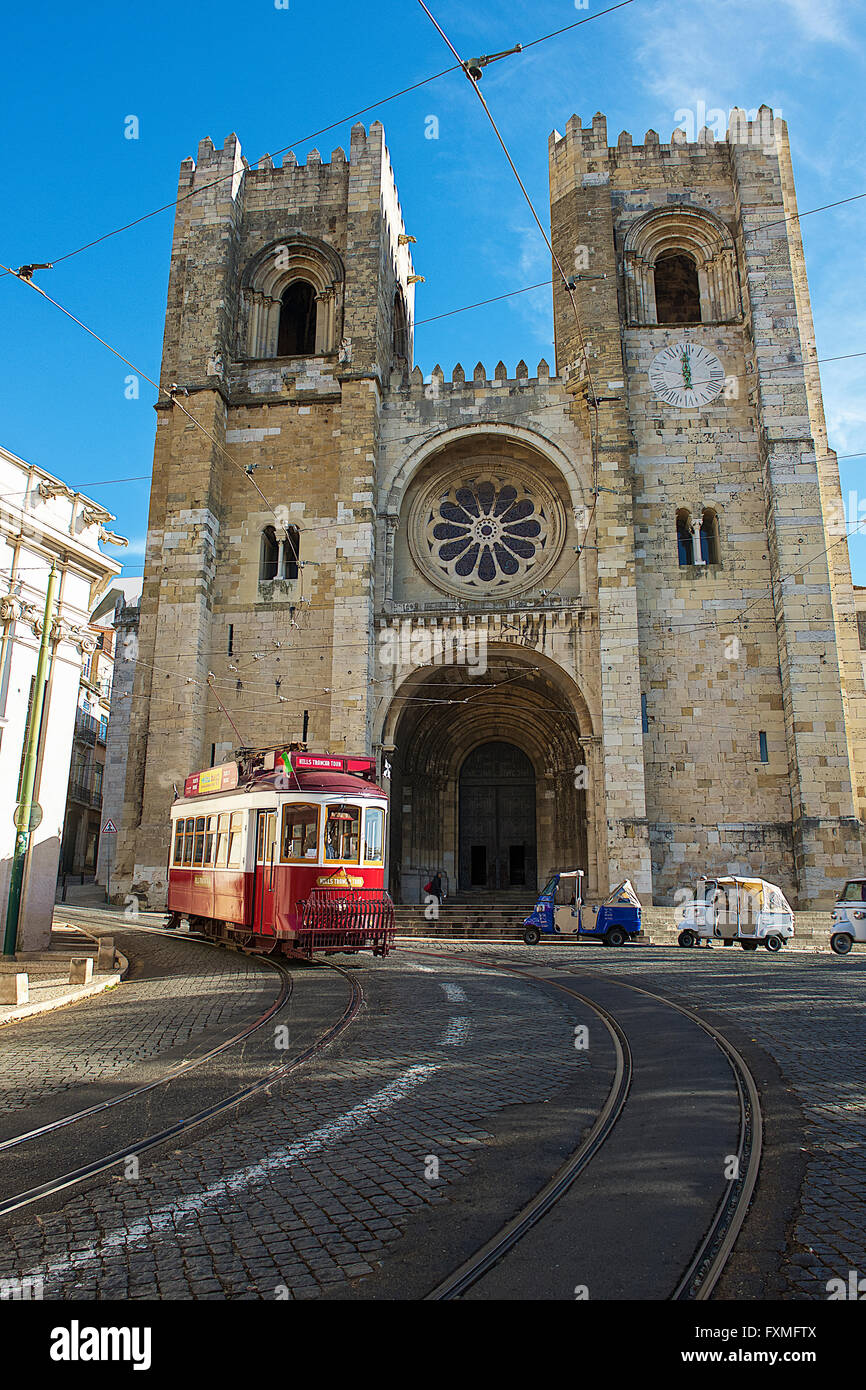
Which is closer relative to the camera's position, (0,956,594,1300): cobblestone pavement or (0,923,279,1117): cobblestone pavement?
(0,956,594,1300): cobblestone pavement

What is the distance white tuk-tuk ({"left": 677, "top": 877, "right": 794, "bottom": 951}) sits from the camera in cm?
1571

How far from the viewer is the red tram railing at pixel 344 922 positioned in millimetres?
10805

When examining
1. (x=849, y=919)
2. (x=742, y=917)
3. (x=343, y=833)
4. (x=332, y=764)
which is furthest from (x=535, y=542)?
(x=343, y=833)

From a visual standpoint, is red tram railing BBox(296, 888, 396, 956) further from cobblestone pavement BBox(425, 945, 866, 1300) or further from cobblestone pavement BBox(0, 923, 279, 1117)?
cobblestone pavement BBox(425, 945, 866, 1300)

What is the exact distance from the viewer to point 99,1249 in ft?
9.95

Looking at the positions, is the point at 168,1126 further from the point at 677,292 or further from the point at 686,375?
the point at 677,292

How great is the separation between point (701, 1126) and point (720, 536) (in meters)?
18.9

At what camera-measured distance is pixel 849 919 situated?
615 inches

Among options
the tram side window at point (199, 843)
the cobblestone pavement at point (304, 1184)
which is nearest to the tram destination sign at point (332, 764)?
the tram side window at point (199, 843)

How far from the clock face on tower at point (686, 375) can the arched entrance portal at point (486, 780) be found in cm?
784

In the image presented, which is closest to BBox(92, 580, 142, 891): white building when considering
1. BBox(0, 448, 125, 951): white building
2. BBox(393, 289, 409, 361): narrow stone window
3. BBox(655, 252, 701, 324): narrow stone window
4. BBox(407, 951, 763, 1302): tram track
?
BBox(393, 289, 409, 361): narrow stone window

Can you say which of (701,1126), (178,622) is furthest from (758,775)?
(701,1126)

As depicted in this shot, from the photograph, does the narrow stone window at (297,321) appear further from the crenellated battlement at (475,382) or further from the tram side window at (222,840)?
the tram side window at (222,840)

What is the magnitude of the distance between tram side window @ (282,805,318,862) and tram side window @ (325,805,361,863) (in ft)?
0.59
